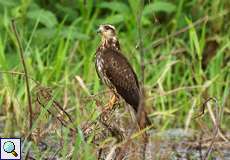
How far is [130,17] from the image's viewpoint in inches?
308

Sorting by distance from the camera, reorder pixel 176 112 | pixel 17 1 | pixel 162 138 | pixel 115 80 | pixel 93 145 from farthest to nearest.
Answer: pixel 17 1 → pixel 176 112 → pixel 162 138 → pixel 115 80 → pixel 93 145

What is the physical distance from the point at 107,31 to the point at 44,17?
6.65 ft

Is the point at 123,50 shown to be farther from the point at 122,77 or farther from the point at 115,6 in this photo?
the point at 122,77

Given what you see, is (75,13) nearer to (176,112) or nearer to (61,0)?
(61,0)

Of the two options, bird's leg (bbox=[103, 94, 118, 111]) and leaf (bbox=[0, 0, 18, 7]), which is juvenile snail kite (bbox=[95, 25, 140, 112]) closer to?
bird's leg (bbox=[103, 94, 118, 111])

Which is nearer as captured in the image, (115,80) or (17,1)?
(115,80)

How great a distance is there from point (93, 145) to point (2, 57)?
1922 millimetres

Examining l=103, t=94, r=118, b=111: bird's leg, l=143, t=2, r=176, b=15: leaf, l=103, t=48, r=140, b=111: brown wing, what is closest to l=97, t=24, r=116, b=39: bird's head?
l=103, t=48, r=140, b=111: brown wing

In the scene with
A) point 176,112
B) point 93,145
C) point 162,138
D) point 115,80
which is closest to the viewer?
point 93,145

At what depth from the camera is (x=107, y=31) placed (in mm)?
5422

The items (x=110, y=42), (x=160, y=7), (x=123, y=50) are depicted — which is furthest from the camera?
(x=160, y=7)

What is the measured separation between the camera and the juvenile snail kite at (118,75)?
5.14 m

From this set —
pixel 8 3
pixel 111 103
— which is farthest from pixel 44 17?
pixel 111 103

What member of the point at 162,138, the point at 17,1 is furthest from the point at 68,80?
the point at 17,1
